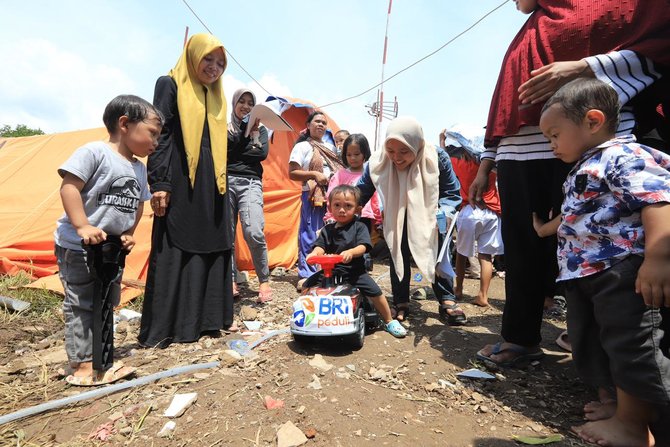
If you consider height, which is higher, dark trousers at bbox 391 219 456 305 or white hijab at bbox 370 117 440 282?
white hijab at bbox 370 117 440 282

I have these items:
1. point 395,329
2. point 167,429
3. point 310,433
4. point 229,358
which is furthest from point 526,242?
point 167,429

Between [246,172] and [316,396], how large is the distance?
2.20 meters

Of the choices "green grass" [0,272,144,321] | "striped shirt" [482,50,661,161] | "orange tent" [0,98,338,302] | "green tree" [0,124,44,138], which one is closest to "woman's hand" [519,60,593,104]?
"striped shirt" [482,50,661,161]

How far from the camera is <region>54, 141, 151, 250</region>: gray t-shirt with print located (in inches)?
75.7

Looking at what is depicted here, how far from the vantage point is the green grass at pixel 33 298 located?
3.21 meters

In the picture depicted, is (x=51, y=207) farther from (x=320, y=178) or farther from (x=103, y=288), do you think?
(x=103, y=288)

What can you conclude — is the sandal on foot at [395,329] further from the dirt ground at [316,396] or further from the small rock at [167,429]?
the small rock at [167,429]

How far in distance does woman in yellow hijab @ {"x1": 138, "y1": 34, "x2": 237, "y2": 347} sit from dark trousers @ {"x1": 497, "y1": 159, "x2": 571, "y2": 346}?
74.8 inches

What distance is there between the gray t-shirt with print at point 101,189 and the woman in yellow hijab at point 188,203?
362 mm

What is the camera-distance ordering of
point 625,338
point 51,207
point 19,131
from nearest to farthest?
1. point 625,338
2. point 51,207
3. point 19,131

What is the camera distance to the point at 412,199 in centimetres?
288

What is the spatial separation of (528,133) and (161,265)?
2.38 metres

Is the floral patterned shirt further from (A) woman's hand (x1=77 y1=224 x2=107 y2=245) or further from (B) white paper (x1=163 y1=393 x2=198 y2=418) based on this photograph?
(A) woman's hand (x1=77 y1=224 x2=107 y2=245)

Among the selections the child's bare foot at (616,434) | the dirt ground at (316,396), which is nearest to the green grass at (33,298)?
the dirt ground at (316,396)
